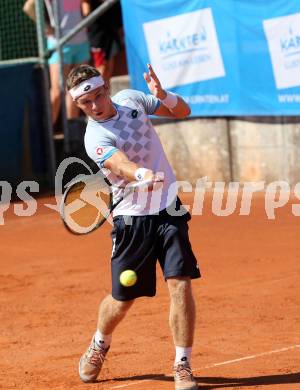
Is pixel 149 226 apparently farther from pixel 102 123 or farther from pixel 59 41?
pixel 59 41

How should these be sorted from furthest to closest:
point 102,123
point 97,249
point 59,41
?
point 59,41 → point 97,249 → point 102,123

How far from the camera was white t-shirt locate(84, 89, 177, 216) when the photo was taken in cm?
636

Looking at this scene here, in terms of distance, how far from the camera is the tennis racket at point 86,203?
6.94 meters

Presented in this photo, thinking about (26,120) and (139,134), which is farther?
(26,120)

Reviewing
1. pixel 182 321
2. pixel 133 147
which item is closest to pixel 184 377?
pixel 182 321

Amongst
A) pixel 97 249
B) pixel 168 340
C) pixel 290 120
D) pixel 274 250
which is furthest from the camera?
pixel 290 120

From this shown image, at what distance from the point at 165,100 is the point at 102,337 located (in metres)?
1.61

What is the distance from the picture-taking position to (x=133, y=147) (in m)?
6.40

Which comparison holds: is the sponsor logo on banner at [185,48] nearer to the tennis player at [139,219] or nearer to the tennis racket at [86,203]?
the tennis racket at [86,203]

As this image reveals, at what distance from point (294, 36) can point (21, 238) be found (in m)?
4.07

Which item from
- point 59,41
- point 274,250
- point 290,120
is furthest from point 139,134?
point 59,41

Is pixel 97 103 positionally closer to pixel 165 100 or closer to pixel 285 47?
pixel 165 100

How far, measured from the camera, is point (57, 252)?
1099 centimetres

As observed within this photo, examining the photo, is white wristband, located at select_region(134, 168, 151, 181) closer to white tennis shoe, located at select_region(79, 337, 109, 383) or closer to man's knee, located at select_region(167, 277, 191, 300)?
man's knee, located at select_region(167, 277, 191, 300)
